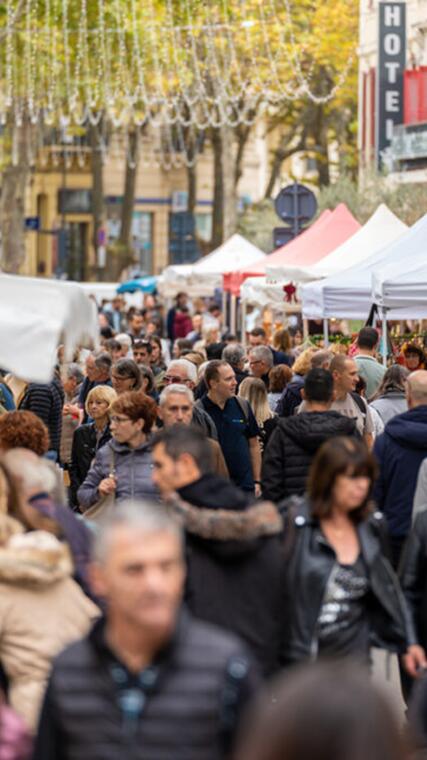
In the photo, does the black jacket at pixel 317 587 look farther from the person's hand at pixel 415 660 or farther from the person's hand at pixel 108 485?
A: the person's hand at pixel 108 485

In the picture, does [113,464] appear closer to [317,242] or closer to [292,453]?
[292,453]

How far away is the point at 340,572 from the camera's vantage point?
6.86m

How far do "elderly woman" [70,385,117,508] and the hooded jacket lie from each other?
120 inches

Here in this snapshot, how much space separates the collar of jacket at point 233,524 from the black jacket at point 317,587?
0.33 metres

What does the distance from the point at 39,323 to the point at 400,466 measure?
256 cm

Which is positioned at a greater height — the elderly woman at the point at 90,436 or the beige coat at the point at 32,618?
the beige coat at the point at 32,618

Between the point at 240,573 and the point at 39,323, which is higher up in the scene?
the point at 39,323

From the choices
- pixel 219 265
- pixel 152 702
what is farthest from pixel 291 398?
pixel 219 265

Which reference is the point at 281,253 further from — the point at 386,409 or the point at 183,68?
the point at 183,68

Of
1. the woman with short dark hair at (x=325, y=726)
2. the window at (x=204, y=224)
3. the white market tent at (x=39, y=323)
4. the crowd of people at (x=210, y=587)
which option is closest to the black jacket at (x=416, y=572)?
the crowd of people at (x=210, y=587)

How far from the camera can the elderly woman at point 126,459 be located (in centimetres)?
1013

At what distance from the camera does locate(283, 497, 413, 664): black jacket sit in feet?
22.2

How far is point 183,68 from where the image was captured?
46094mm

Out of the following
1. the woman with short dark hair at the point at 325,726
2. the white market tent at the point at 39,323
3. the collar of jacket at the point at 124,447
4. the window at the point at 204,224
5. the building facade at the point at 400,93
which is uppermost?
the building facade at the point at 400,93
